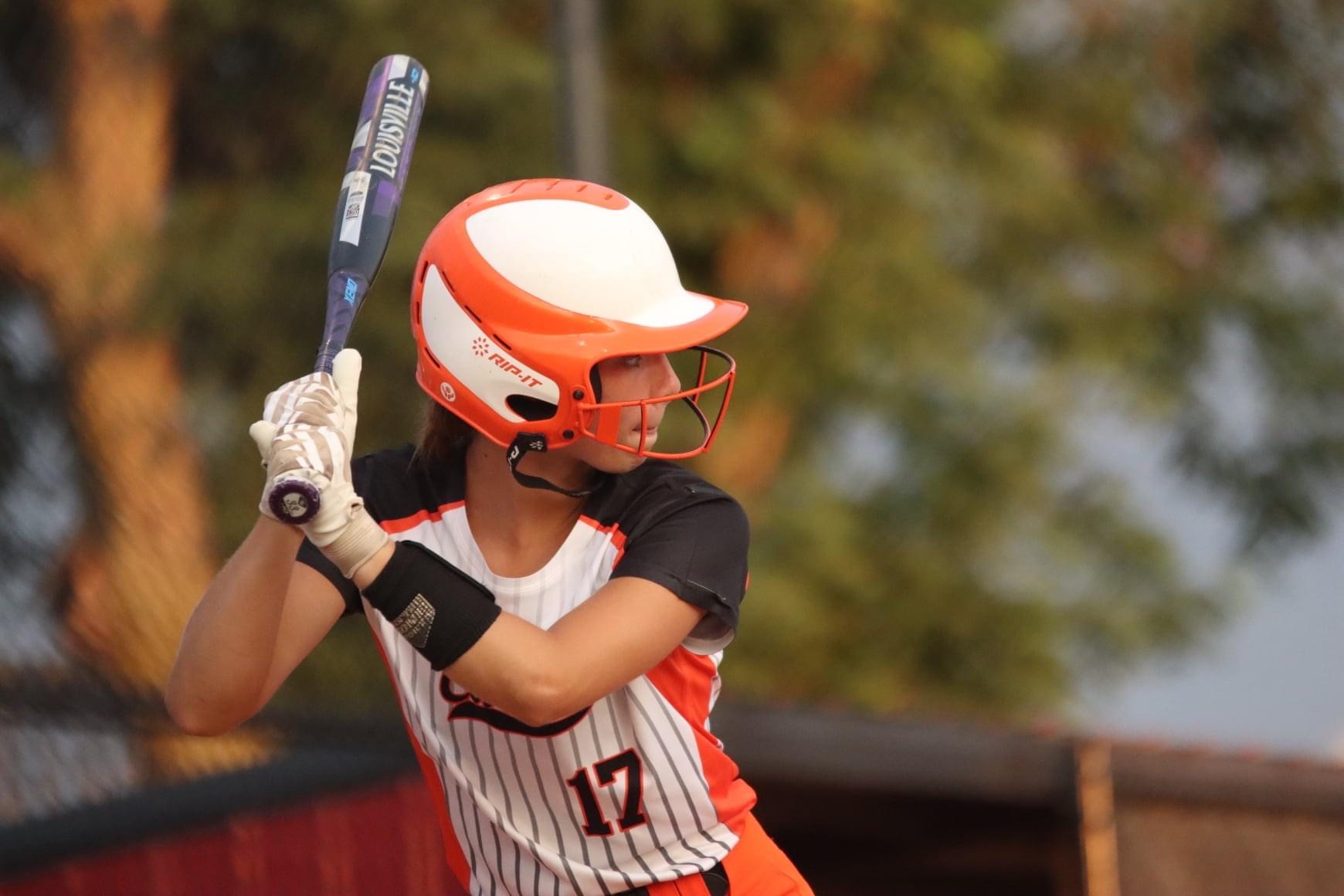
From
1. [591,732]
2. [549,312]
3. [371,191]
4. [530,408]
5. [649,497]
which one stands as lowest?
[591,732]

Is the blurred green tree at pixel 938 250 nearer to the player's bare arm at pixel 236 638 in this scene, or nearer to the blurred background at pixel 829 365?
the blurred background at pixel 829 365

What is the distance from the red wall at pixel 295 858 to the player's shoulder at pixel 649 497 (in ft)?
6.06

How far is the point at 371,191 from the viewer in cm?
281

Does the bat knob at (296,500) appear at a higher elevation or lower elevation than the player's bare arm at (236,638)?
higher

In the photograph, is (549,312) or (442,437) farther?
(442,437)

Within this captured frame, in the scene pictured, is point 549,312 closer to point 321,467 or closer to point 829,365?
point 321,467

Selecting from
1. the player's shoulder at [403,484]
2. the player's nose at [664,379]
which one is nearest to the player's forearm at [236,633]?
the player's shoulder at [403,484]

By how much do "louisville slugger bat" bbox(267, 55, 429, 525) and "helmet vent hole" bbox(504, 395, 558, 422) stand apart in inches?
10.3

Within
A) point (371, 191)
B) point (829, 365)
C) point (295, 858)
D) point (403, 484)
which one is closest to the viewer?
point (403, 484)

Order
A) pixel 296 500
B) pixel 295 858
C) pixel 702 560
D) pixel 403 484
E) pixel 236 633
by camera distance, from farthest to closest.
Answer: pixel 295 858, pixel 403 484, pixel 702 560, pixel 236 633, pixel 296 500

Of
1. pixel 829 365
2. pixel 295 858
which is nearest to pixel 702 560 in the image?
pixel 295 858

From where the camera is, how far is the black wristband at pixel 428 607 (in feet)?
6.95

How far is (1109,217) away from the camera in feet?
32.8

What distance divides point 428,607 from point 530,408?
0.45 metres
